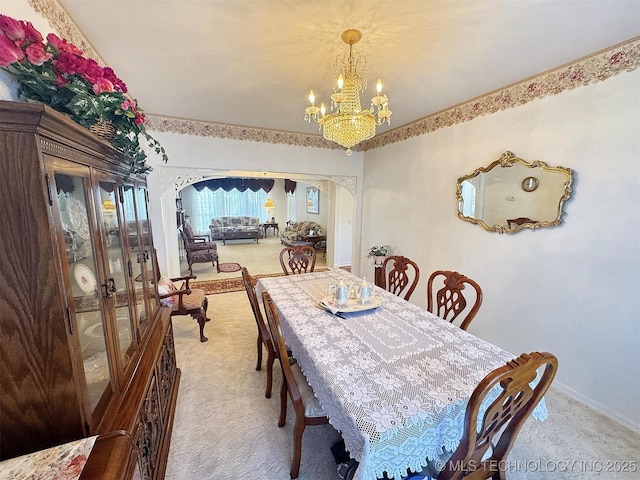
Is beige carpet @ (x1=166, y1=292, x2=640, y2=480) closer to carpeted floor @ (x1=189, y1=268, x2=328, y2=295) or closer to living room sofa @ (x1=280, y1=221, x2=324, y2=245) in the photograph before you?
carpeted floor @ (x1=189, y1=268, x2=328, y2=295)

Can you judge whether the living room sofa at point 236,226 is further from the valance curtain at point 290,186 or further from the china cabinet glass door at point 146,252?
the china cabinet glass door at point 146,252

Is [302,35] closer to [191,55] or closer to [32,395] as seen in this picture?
[191,55]

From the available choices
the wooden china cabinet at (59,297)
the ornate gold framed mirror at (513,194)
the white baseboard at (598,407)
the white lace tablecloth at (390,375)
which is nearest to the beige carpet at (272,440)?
the white baseboard at (598,407)

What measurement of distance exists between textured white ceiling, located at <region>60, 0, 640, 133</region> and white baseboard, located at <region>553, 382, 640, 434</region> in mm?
2553

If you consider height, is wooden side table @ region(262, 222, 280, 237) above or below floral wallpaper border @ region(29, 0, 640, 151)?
below

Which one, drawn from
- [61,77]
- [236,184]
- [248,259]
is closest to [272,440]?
[61,77]

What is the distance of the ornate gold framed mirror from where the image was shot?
6.87 feet

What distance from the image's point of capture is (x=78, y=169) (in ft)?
3.00

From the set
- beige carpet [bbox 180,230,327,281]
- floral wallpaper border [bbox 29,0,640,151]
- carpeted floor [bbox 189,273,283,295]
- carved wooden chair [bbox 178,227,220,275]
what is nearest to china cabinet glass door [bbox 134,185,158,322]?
floral wallpaper border [bbox 29,0,640,151]

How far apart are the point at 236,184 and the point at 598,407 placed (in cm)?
977

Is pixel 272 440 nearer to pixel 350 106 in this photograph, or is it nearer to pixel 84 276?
pixel 84 276

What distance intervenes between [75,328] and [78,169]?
545 mm

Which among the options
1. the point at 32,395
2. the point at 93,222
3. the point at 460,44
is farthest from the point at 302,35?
the point at 32,395

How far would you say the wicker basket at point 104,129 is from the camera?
102 centimetres
